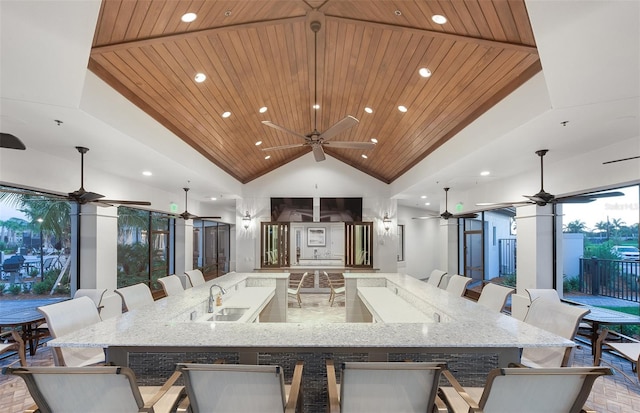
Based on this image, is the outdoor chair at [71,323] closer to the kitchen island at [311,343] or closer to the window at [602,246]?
the kitchen island at [311,343]

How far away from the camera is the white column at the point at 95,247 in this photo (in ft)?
17.6

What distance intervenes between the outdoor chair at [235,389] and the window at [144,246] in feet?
18.3

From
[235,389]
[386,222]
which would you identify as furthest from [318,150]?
[386,222]

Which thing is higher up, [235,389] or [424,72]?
[424,72]

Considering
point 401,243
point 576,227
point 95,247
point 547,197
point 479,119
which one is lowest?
point 401,243

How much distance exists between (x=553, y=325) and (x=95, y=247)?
19.3 feet

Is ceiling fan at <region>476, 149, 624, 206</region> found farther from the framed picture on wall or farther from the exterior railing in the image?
the framed picture on wall

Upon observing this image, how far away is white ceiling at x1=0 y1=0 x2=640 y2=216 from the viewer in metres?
1.89

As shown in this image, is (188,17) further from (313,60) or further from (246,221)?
(246,221)

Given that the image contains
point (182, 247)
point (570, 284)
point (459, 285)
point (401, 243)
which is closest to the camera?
point (459, 285)

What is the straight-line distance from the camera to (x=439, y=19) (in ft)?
9.16

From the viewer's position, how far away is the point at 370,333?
2051mm

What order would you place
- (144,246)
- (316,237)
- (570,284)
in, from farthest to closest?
(316,237), (144,246), (570,284)

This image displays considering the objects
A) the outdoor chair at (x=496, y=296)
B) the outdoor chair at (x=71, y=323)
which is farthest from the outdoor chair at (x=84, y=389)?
the outdoor chair at (x=496, y=296)
